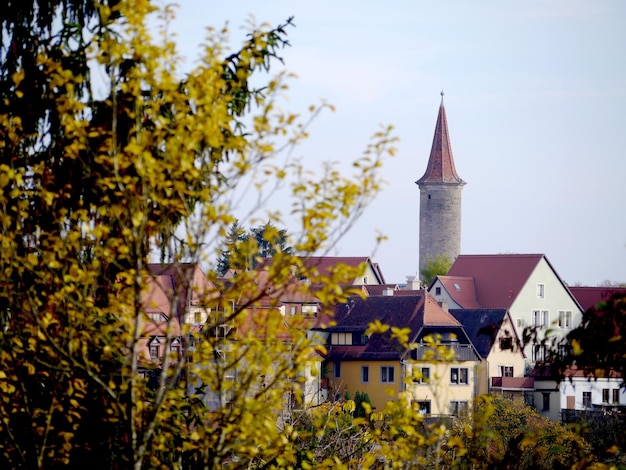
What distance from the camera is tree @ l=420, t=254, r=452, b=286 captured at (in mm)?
129962

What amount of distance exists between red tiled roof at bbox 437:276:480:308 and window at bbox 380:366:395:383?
26.3m

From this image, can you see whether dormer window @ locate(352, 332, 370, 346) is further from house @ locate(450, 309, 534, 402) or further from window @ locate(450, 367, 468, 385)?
house @ locate(450, 309, 534, 402)

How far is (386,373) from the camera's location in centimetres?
6197

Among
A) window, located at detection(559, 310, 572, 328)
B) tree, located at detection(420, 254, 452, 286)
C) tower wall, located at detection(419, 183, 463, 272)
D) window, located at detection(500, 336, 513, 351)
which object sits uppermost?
tower wall, located at detection(419, 183, 463, 272)

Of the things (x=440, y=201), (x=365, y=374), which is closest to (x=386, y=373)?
(x=365, y=374)

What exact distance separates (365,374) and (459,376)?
501 centimetres

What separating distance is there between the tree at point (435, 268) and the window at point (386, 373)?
65688 mm

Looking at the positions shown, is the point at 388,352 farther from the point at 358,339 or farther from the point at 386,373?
the point at 358,339

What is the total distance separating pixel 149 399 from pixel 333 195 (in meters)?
2.76

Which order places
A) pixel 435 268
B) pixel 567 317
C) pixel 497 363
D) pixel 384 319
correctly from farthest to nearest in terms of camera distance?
pixel 435 268, pixel 567 317, pixel 497 363, pixel 384 319

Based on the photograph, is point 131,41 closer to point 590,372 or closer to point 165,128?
point 165,128

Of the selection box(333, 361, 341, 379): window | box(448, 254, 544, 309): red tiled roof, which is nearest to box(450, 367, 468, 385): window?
box(333, 361, 341, 379): window

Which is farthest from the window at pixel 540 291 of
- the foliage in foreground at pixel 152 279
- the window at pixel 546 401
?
the foliage in foreground at pixel 152 279

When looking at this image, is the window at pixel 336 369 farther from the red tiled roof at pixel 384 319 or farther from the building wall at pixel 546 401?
the building wall at pixel 546 401
